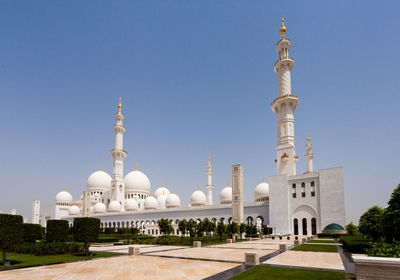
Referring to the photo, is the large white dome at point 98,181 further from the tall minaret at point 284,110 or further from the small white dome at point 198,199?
the tall minaret at point 284,110

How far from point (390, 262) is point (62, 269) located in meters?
13.0

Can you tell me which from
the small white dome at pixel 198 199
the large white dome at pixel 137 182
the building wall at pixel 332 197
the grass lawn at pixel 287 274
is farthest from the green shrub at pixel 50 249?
the large white dome at pixel 137 182

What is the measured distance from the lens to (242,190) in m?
44.9

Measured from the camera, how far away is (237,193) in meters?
44.6

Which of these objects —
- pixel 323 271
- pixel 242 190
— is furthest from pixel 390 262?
pixel 242 190

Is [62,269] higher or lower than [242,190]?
lower

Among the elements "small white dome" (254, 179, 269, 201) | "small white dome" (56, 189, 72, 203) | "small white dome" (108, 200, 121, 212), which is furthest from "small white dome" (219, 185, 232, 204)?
"small white dome" (56, 189, 72, 203)

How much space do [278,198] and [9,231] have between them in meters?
35.6

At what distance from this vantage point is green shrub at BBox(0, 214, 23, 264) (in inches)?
575

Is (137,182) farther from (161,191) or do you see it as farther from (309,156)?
(309,156)

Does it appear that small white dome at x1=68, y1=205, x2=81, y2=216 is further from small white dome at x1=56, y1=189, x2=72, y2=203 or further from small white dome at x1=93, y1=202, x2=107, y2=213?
small white dome at x1=93, y1=202, x2=107, y2=213

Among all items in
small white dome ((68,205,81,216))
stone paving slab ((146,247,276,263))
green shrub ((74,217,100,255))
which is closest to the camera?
stone paving slab ((146,247,276,263))

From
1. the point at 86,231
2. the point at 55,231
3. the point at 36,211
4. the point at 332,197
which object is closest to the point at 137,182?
the point at 36,211

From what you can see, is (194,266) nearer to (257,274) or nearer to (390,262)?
(257,274)
